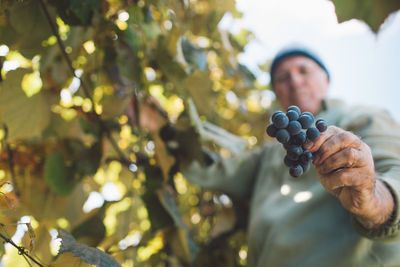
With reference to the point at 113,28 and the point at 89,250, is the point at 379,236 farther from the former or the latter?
the point at 113,28

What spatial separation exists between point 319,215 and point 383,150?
23cm

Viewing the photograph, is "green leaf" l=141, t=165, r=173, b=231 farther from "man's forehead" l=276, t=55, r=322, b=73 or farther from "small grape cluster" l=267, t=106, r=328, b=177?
"man's forehead" l=276, t=55, r=322, b=73

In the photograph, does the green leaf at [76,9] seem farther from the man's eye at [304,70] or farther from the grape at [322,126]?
the man's eye at [304,70]

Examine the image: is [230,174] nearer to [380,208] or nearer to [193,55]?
[193,55]

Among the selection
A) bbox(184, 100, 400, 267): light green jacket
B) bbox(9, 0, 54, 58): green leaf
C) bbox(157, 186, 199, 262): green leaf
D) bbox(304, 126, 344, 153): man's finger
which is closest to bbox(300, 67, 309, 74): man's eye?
bbox(184, 100, 400, 267): light green jacket

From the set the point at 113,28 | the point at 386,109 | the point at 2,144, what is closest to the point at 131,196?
the point at 2,144

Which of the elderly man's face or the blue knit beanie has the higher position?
the blue knit beanie

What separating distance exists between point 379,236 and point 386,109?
0.49 meters

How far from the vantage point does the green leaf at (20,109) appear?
2.61ft

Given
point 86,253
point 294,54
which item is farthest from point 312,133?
point 294,54

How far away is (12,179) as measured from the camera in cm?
98

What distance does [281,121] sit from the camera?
20.5 inches

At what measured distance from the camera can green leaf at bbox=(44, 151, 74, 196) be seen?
97 centimetres

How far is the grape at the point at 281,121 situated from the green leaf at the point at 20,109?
591mm
